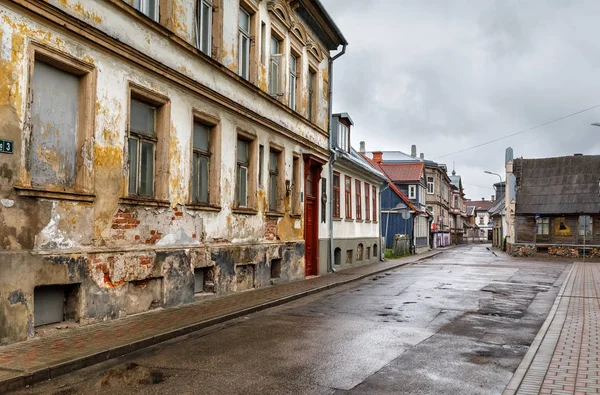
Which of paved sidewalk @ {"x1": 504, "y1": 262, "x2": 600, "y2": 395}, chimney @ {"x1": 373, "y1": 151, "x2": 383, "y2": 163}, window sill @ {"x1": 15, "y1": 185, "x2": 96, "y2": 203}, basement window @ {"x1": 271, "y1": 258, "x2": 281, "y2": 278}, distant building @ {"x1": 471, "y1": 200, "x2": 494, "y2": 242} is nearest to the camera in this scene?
paved sidewalk @ {"x1": 504, "y1": 262, "x2": 600, "y2": 395}

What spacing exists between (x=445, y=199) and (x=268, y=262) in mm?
68039

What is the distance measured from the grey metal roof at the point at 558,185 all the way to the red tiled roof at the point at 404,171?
40.9 ft

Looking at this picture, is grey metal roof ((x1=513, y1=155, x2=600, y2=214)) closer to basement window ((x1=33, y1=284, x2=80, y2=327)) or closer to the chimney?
the chimney

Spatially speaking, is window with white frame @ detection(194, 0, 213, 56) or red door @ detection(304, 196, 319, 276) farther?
red door @ detection(304, 196, 319, 276)

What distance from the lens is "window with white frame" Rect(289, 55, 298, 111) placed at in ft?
62.5

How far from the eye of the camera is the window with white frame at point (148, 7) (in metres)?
10.7

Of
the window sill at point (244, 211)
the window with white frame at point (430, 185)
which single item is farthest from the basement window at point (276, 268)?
the window with white frame at point (430, 185)

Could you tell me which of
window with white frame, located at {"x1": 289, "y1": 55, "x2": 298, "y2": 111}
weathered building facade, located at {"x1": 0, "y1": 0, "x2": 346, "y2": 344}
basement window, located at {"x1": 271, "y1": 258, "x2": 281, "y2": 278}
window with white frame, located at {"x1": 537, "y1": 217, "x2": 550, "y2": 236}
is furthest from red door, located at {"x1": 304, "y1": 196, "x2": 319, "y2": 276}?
window with white frame, located at {"x1": 537, "y1": 217, "x2": 550, "y2": 236}

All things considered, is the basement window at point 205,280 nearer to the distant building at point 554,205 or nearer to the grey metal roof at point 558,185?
the distant building at point 554,205

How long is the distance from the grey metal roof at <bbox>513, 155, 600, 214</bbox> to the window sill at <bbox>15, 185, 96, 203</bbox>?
41002 millimetres

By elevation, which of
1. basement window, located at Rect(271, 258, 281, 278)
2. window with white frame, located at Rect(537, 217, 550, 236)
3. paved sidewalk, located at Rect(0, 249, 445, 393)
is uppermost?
window with white frame, located at Rect(537, 217, 550, 236)

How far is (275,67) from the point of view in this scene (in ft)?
57.5

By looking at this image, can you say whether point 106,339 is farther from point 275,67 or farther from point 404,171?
point 404,171

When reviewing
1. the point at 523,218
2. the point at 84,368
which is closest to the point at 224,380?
the point at 84,368
